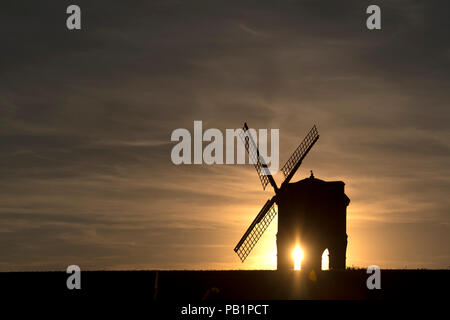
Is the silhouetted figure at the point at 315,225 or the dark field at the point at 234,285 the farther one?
the silhouetted figure at the point at 315,225

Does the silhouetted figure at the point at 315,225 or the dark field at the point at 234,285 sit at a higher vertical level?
the silhouetted figure at the point at 315,225

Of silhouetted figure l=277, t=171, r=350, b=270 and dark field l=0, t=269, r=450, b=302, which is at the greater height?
silhouetted figure l=277, t=171, r=350, b=270

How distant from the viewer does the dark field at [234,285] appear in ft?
101

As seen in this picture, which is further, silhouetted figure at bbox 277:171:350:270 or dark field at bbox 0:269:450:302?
silhouetted figure at bbox 277:171:350:270

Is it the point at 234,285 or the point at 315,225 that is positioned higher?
the point at 315,225

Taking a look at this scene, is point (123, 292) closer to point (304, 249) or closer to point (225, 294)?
point (225, 294)

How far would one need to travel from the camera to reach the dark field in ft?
101

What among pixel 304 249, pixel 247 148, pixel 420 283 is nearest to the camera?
pixel 420 283

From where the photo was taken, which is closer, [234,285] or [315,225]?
[234,285]

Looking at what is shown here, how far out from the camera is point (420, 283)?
102 ft

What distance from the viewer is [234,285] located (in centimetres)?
3231
